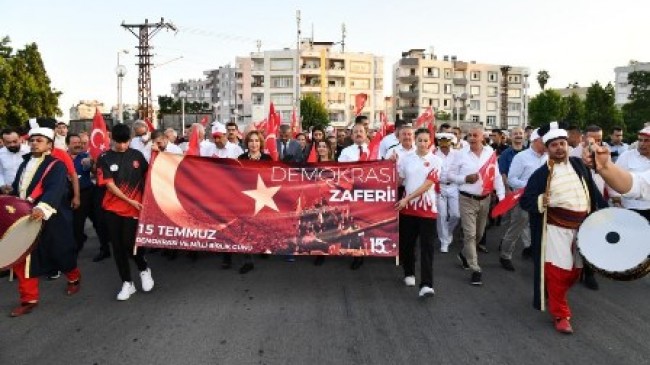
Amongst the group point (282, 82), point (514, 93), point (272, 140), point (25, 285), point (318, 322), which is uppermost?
point (514, 93)

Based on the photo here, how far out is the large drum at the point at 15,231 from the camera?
5.05 meters

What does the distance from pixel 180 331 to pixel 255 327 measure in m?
0.67

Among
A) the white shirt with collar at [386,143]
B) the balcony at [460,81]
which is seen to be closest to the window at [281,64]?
the balcony at [460,81]

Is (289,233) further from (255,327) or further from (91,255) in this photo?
(91,255)

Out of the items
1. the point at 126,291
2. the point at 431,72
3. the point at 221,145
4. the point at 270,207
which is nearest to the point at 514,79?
the point at 431,72

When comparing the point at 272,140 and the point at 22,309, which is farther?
the point at 272,140

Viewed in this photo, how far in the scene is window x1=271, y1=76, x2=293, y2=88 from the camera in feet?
267

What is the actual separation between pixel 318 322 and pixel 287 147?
252 inches

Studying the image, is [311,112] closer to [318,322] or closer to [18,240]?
[18,240]

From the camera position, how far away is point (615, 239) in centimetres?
462

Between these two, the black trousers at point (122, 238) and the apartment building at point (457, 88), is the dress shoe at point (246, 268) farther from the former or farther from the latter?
the apartment building at point (457, 88)

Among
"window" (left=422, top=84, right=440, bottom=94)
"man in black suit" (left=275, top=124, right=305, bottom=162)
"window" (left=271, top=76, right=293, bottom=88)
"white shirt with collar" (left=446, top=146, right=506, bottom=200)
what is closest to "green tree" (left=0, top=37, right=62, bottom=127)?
"man in black suit" (left=275, top=124, right=305, bottom=162)

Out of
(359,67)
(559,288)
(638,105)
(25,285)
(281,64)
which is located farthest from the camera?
(359,67)

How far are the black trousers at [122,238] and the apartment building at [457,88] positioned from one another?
85.7 m
